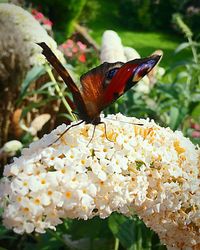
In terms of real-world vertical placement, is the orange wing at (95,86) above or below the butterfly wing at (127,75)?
below

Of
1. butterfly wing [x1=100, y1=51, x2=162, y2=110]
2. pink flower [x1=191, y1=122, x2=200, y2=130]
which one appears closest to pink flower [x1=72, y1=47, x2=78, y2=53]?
pink flower [x1=191, y1=122, x2=200, y2=130]

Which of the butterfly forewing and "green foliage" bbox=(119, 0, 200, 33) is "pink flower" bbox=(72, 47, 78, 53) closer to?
"green foliage" bbox=(119, 0, 200, 33)

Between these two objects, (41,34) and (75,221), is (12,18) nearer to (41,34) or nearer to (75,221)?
(41,34)

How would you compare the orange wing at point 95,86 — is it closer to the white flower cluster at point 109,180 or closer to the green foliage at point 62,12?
the white flower cluster at point 109,180

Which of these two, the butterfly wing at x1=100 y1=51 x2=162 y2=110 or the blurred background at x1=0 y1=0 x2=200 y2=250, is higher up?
the butterfly wing at x1=100 y1=51 x2=162 y2=110

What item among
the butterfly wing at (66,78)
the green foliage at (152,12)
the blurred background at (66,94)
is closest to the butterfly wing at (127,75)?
the butterfly wing at (66,78)

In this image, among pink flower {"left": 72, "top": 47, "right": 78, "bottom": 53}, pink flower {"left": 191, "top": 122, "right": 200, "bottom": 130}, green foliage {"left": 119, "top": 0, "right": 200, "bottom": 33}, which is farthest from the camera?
green foliage {"left": 119, "top": 0, "right": 200, "bottom": 33}

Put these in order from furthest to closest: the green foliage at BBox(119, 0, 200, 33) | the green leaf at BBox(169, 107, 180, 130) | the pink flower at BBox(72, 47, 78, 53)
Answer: the green foliage at BBox(119, 0, 200, 33), the pink flower at BBox(72, 47, 78, 53), the green leaf at BBox(169, 107, 180, 130)
